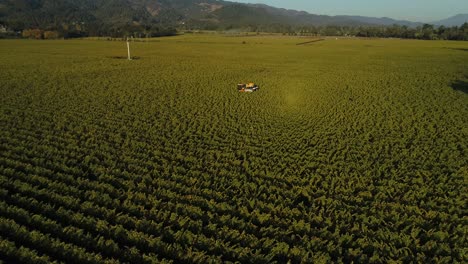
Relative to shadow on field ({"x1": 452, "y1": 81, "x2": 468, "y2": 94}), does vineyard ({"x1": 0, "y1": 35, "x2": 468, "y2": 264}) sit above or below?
below

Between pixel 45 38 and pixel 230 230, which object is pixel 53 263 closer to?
pixel 230 230

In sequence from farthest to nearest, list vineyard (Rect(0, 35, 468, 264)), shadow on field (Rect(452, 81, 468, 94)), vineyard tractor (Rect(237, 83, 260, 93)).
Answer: shadow on field (Rect(452, 81, 468, 94)) → vineyard tractor (Rect(237, 83, 260, 93)) → vineyard (Rect(0, 35, 468, 264))

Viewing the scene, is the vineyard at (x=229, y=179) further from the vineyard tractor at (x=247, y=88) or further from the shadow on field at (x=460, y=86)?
the shadow on field at (x=460, y=86)

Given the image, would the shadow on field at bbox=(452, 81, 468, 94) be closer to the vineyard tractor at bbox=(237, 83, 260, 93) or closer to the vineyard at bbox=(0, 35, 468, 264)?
the vineyard at bbox=(0, 35, 468, 264)

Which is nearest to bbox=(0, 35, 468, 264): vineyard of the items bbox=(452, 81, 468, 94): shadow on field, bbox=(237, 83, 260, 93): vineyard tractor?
bbox=(237, 83, 260, 93): vineyard tractor

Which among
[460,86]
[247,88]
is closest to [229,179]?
[247,88]
